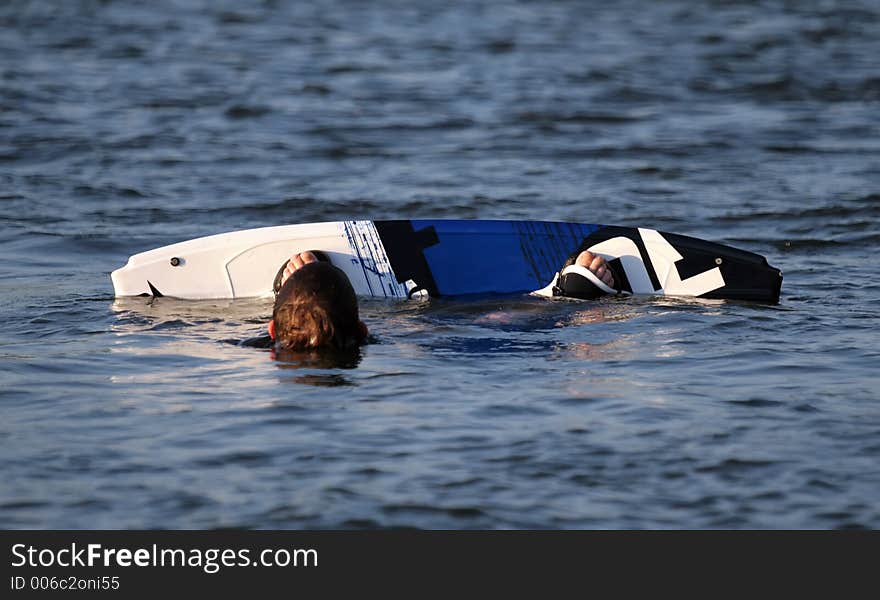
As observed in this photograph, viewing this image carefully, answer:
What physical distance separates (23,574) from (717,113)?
12.7 metres

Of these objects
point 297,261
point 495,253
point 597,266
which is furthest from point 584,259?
point 297,261

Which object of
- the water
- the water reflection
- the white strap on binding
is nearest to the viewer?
the water

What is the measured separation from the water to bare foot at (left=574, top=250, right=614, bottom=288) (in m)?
0.18

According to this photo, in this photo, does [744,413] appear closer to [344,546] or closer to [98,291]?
[344,546]

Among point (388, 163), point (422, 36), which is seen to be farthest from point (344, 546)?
point (422, 36)

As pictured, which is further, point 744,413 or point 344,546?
point 744,413

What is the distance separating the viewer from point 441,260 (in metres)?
8.08

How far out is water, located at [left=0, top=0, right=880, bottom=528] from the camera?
16.2 feet

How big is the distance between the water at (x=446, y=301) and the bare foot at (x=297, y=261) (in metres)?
0.28

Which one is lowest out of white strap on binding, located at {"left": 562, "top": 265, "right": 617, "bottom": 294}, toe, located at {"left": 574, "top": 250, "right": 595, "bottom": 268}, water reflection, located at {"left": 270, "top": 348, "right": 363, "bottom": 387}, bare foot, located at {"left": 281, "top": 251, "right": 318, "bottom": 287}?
water reflection, located at {"left": 270, "top": 348, "right": 363, "bottom": 387}

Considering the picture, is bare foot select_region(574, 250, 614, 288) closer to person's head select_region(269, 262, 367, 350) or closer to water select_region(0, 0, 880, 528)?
water select_region(0, 0, 880, 528)

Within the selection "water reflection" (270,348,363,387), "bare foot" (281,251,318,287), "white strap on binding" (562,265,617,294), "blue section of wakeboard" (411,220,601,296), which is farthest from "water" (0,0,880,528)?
"blue section of wakeboard" (411,220,601,296)

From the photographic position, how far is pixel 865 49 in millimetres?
20438

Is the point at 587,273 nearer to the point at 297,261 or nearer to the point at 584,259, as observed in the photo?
the point at 584,259
